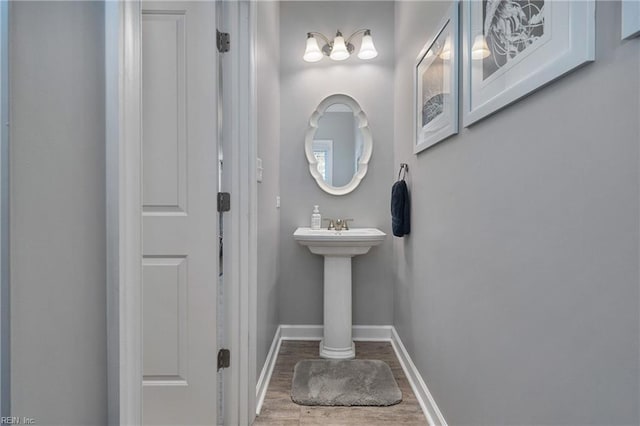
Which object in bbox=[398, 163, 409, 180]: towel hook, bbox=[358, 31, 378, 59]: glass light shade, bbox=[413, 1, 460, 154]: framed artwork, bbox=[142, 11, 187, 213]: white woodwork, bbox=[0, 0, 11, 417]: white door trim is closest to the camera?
bbox=[0, 0, 11, 417]: white door trim

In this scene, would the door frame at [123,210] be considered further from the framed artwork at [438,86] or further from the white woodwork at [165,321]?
the framed artwork at [438,86]

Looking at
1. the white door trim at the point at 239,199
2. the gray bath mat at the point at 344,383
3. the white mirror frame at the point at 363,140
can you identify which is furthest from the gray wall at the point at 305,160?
the white door trim at the point at 239,199

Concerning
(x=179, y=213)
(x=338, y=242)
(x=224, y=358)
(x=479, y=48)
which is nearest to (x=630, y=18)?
(x=479, y=48)

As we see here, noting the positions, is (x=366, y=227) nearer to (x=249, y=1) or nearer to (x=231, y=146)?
(x=231, y=146)

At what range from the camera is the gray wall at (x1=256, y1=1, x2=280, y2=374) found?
1855 millimetres

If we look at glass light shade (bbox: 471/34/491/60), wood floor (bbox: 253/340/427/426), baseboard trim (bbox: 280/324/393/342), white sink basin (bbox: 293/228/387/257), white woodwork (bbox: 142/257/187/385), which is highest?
glass light shade (bbox: 471/34/491/60)

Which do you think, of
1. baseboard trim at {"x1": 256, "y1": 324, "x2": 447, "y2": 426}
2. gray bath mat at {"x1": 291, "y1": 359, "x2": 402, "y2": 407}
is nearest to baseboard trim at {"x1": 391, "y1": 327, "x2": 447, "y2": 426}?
baseboard trim at {"x1": 256, "y1": 324, "x2": 447, "y2": 426}

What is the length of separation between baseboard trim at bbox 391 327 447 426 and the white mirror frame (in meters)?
1.20

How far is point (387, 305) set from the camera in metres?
2.75

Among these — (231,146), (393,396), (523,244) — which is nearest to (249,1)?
(231,146)

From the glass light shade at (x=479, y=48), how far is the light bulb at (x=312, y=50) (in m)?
1.61

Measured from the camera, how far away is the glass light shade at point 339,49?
102 inches

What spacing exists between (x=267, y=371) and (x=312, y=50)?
226 centimetres

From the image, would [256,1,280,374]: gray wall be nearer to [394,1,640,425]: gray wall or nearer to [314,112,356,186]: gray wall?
[314,112,356,186]: gray wall
